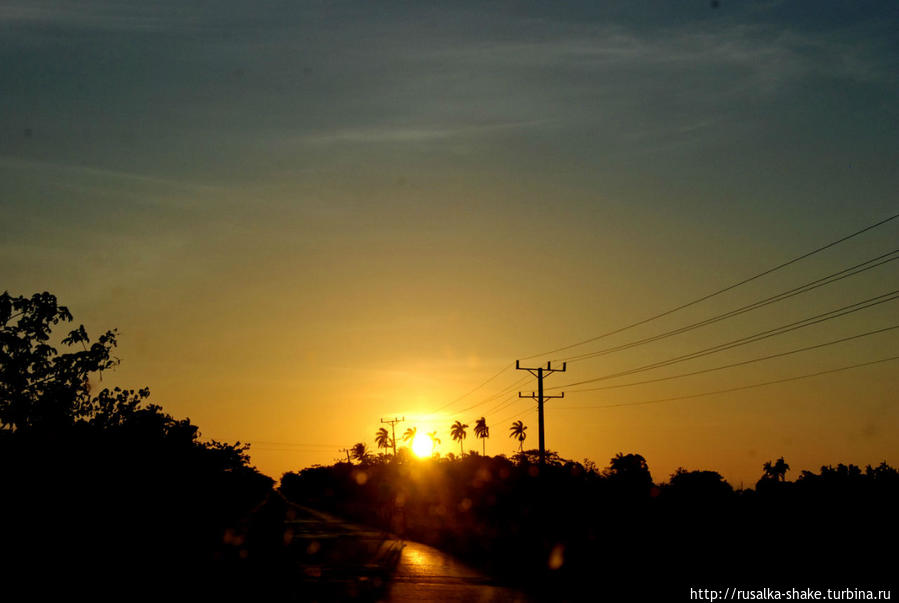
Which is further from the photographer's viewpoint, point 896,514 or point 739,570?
point 896,514

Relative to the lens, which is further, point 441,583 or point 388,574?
point 388,574

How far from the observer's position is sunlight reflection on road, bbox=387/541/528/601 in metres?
17.7

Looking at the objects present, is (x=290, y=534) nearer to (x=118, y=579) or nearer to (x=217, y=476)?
(x=217, y=476)

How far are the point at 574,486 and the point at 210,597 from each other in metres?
44.4

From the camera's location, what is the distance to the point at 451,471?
9794 cm

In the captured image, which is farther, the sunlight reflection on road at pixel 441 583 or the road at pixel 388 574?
the road at pixel 388 574

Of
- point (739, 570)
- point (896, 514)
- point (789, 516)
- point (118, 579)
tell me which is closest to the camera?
point (118, 579)

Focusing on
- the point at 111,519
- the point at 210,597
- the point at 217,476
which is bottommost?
→ the point at 210,597

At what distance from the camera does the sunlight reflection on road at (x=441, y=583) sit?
1767 centimetres

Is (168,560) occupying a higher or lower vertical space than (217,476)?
lower

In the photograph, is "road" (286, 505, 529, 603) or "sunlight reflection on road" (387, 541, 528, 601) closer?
"sunlight reflection on road" (387, 541, 528, 601)

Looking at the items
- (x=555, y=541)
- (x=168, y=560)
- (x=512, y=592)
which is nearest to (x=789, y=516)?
(x=555, y=541)

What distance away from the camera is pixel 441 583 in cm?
2044

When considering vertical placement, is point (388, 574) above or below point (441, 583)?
above
